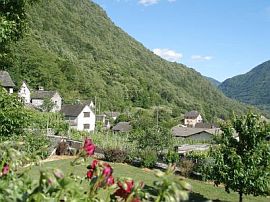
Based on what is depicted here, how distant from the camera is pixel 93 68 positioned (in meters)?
136

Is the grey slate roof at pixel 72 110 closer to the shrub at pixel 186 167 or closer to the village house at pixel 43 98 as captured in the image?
the village house at pixel 43 98

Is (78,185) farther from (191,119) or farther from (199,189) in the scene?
(191,119)

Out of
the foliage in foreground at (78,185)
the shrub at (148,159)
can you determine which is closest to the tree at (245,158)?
the shrub at (148,159)

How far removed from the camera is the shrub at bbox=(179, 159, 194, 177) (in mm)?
31703

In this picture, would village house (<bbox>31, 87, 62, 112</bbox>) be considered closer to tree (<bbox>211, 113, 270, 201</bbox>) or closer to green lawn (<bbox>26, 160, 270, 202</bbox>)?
green lawn (<bbox>26, 160, 270, 202</bbox>)

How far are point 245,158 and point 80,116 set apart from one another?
51666 mm

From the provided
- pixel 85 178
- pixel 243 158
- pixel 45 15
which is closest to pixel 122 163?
pixel 243 158

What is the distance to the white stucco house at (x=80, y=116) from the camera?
227ft

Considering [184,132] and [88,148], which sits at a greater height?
[184,132]

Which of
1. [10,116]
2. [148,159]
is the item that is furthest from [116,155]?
[10,116]

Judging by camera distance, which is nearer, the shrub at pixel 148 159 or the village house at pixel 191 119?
the shrub at pixel 148 159

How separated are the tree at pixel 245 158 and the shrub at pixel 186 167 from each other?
10.6 m

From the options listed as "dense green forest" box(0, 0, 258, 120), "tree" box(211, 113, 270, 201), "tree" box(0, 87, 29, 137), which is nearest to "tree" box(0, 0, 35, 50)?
"tree" box(0, 87, 29, 137)

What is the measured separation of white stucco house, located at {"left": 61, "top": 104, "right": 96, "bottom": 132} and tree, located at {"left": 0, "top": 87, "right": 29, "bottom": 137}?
6015cm
